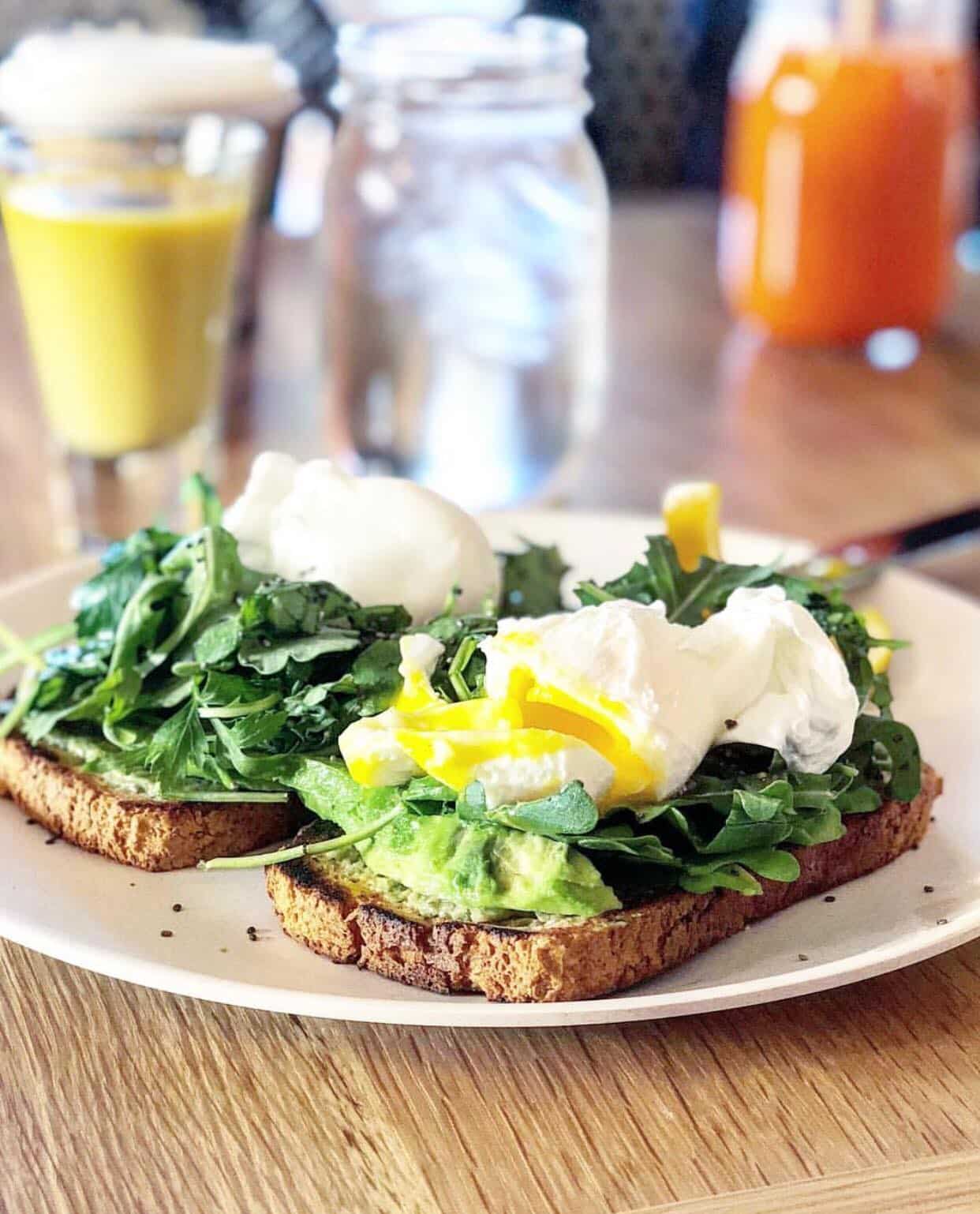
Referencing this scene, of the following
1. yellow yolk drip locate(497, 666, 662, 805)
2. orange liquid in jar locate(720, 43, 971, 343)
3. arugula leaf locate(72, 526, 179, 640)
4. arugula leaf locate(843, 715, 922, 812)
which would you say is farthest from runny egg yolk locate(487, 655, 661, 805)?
orange liquid in jar locate(720, 43, 971, 343)

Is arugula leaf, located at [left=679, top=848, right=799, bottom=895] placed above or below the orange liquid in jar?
above

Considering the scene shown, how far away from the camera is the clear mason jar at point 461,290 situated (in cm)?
231

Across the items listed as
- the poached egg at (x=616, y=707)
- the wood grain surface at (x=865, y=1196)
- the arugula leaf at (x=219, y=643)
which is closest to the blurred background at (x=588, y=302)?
the arugula leaf at (x=219, y=643)

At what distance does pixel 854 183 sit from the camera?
119 inches

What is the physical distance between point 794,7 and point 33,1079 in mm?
2582

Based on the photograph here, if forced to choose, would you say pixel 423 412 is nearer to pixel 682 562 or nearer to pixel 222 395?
pixel 222 395

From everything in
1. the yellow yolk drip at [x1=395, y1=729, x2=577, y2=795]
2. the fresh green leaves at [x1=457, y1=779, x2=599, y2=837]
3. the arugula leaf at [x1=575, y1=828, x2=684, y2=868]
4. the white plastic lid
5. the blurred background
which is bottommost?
the blurred background

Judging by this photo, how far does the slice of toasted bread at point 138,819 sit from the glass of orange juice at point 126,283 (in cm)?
101

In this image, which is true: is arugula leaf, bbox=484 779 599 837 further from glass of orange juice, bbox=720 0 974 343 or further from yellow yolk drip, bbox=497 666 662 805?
glass of orange juice, bbox=720 0 974 343

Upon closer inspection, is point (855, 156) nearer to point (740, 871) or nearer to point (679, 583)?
point (679, 583)

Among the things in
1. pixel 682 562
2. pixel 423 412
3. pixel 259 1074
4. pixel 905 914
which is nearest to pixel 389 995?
pixel 259 1074

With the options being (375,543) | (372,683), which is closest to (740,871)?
(372,683)

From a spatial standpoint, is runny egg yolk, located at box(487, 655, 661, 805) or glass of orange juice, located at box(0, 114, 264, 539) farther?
glass of orange juice, located at box(0, 114, 264, 539)

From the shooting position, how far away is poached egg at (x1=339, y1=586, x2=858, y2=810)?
3.69 ft
